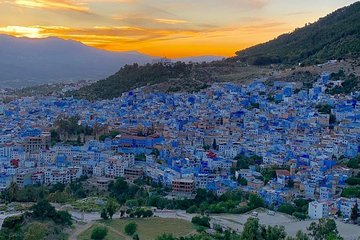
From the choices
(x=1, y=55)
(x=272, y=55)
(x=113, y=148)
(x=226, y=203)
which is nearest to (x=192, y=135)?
(x=113, y=148)

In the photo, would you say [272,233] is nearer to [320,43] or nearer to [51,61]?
[320,43]

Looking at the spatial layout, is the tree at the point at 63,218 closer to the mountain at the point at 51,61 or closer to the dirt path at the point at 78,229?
the dirt path at the point at 78,229

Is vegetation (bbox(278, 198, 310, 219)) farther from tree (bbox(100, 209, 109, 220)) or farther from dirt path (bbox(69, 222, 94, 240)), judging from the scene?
dirt path (bbox(69, 222, 94, 240))

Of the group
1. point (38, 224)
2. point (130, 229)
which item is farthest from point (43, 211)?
point (130, 229)

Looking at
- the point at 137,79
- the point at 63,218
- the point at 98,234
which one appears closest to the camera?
the point at 98,234

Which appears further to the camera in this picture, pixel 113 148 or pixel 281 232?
pixel 113 148

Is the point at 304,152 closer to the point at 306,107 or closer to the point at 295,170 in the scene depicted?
the point at 295,170
